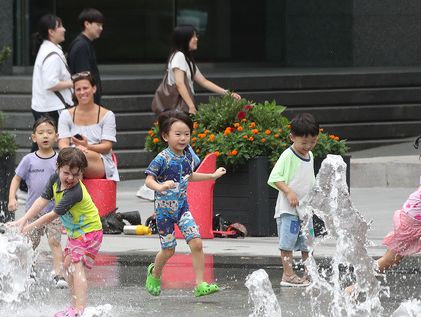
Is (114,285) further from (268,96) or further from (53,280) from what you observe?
(268,96)

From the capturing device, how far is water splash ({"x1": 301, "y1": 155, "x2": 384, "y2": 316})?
8570 millimetres

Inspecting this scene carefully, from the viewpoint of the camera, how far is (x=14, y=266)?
903 centimetres

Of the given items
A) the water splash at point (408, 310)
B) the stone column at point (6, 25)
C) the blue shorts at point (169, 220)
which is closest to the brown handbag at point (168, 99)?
the blue shorts at point (169, 220)

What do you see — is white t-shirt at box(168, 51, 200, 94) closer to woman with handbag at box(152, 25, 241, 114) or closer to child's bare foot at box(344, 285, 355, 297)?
woman with handbag at box(152, 25, 241, 114)

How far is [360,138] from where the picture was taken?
18156 mm

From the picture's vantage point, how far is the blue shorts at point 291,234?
9867 millimetres

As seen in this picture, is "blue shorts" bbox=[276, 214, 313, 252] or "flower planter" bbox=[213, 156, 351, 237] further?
"flower planter" bbox=[213, 156, 351, 237]

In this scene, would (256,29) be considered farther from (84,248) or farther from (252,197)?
(84,248)

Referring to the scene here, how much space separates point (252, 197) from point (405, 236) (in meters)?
3.43

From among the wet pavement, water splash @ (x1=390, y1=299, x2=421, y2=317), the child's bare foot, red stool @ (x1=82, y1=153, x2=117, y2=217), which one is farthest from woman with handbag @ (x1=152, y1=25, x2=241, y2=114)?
water splash @ (x1=390, y1=299, x2=421, y2=317)

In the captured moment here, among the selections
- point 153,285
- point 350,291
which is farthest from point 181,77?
point 350,291

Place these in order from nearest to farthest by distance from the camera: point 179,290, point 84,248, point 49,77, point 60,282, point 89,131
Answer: point 84,248 < point 179,290 < point 60,282 < point 89,131 < point 49,77

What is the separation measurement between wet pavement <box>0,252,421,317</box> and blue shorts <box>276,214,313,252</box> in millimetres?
283

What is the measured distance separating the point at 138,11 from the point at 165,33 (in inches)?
22.8
